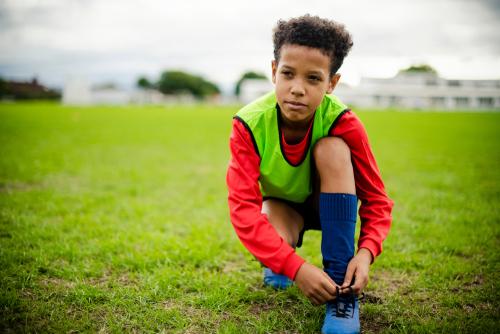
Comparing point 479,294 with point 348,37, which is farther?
point 479,294

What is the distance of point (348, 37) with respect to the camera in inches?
86.0

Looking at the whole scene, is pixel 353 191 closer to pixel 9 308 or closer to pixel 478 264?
pixel 478 264

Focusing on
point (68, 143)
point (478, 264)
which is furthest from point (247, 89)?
point (478, 264)

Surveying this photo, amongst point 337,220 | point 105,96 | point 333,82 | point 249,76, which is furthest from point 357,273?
point 249,76

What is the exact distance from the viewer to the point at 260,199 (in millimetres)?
2059

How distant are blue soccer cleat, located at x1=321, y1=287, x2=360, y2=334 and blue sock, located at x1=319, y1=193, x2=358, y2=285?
10cm

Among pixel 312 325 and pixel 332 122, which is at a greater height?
pixel 332 122

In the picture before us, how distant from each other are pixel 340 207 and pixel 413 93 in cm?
5916

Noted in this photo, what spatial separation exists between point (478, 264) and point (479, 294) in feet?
1.81

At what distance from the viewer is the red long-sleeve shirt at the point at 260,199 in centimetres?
190

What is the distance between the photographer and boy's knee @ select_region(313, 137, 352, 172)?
201cm

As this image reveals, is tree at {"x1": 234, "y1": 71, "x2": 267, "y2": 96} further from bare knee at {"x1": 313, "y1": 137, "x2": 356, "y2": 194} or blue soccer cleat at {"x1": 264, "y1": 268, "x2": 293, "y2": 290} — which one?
bare knee at {"x1": 313, "y1": 137, "x2": 356, "y2": 194}

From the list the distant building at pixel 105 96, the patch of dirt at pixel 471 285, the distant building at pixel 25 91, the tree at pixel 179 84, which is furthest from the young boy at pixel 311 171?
the tree at pixel 179 84

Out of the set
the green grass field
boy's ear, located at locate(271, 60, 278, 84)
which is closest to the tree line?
the green grass field
